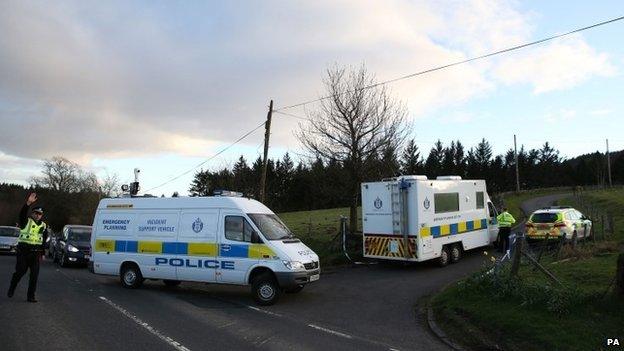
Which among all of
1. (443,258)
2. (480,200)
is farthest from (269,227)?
(480,200)

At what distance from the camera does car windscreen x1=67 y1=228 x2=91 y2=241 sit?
2278cm

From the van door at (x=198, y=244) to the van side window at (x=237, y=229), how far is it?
1.18 feet

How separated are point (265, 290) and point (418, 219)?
6.45m

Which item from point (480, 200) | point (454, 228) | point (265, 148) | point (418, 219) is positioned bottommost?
point (454, 228)

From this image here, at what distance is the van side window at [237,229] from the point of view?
40.5 feet

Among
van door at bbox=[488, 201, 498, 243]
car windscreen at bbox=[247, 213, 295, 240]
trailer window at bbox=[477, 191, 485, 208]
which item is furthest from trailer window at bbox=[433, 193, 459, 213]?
car windscreen at bbox=[247, 213, 295, 240]

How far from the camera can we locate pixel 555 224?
19.8 meters

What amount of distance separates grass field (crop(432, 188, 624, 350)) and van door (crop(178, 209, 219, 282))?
17.4ft

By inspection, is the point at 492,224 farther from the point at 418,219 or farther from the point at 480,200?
the point at 418,219

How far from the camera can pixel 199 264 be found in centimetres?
1290

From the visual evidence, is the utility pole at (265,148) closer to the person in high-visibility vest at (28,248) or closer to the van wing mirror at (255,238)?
the van wing mirror at (255,238)

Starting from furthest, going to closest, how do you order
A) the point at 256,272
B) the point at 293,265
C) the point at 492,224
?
1. the point at 492,224
2. the point at 256,272
3. the point at 293,265

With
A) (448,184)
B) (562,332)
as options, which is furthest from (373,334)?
(448,184)

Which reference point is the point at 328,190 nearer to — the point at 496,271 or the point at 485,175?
the point at 496,271
